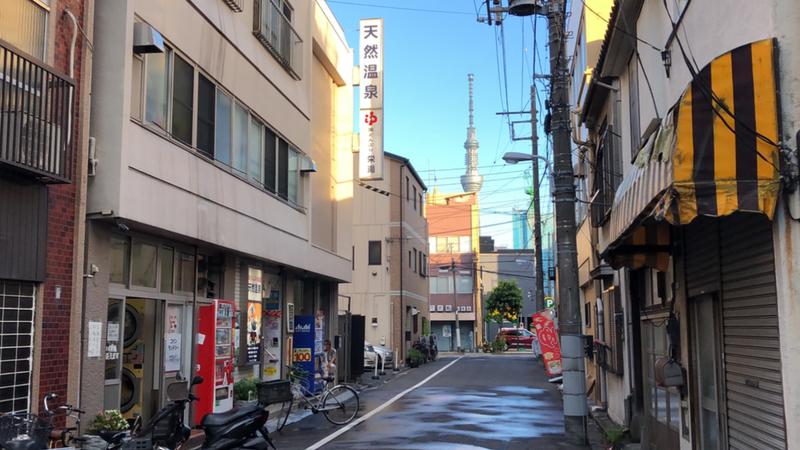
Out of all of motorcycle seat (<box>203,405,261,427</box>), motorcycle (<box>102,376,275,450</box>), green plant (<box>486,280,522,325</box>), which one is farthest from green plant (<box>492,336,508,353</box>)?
motorcycle seat (<box>203,405,261,427</box>)

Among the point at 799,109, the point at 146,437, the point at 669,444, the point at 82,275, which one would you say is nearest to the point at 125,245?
the point at 82,275

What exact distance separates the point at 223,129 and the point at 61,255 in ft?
17.4

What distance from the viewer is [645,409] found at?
11.1m

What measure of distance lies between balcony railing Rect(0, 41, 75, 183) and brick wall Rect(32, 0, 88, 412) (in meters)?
0.33

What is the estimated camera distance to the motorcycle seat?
338 inches

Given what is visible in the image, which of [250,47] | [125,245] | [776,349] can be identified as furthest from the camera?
[250,47]

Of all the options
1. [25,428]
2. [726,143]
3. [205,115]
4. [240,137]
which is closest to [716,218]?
[726,143]

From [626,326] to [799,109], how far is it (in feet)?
26.7

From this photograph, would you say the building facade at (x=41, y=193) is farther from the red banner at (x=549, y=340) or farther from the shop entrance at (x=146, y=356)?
the red banner at (x=549, y=340)

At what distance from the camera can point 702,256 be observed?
7352mm

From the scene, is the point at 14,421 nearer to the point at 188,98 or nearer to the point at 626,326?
the point at 188,98

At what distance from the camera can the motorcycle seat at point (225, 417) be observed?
859 centimetres

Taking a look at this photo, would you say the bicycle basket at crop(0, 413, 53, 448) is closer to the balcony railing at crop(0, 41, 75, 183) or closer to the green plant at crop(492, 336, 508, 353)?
the balcony railing at crop(0, 41, 75, 183)

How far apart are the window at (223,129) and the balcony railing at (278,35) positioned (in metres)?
2.26
